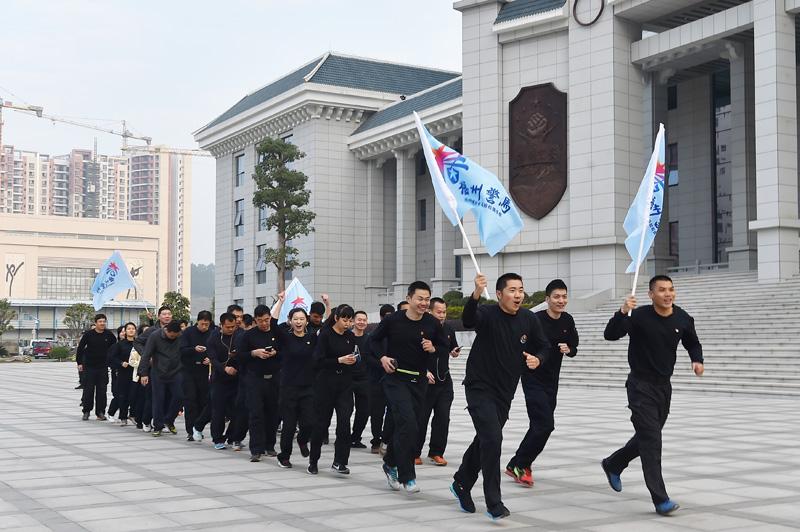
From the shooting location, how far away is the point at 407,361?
945 cm

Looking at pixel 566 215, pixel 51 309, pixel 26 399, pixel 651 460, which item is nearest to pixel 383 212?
pixel 566 215

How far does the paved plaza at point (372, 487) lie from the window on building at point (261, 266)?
43.4m

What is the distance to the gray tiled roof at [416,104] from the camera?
4750 centimetres

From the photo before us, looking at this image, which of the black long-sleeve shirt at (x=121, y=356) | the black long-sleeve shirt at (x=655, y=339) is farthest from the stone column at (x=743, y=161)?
the black long-sleeve shirt at (x=655, y=339)

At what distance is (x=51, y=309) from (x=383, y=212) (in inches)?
3417

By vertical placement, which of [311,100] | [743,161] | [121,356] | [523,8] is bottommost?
[121,356]

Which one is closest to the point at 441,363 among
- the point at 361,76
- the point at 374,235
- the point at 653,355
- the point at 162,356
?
the point at 653,355

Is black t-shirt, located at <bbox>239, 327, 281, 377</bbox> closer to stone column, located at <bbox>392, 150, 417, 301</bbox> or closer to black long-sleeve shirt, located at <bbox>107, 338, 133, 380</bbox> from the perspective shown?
black long-sleeve shirt, located at <bbox>107, 338, 133, 380</bbox>

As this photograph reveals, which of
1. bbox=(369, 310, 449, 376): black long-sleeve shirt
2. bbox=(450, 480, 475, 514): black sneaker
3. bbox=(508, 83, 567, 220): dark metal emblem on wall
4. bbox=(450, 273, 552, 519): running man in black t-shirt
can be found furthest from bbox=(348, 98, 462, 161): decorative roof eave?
bbox=(450, 480, 475, 514): black sneaker

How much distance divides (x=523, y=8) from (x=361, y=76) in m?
19.0

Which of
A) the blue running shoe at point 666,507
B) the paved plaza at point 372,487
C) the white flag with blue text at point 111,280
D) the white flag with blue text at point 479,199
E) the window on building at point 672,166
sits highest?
the window on building at point 672,166

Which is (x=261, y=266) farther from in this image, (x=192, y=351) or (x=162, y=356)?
(x=192, y=351)

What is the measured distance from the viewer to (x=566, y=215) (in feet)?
119

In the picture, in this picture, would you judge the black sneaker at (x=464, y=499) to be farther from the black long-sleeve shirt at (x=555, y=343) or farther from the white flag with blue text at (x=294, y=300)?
the white flag with blue text at (x=294, y=300)
